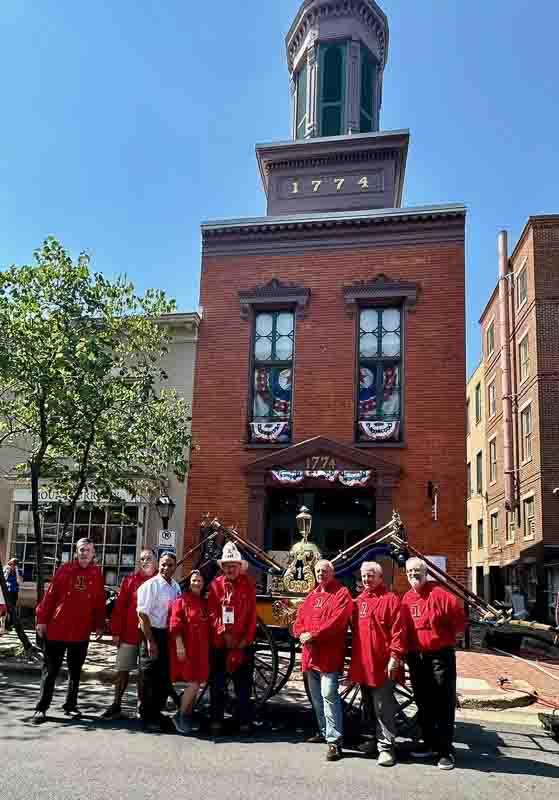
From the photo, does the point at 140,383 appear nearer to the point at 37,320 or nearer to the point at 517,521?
the point at 37,320

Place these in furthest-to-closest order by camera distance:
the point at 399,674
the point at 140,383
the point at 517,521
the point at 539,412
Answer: the point at 517,521 → the point at 539,412 → the point at 140,383 → the point at 399,674

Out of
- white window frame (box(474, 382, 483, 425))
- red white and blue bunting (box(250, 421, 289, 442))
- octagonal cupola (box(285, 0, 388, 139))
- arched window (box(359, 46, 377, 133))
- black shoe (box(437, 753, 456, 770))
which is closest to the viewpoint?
black shoe (box(437, 753, 456, 770))

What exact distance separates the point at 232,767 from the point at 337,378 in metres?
11.6

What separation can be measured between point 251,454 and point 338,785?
11.5 metres

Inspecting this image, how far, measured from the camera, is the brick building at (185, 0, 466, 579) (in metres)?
15.9

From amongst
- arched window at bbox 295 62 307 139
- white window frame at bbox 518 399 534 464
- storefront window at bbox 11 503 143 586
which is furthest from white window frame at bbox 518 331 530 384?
storefront window at bbox 11 503 143 586

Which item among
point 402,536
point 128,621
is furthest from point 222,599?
point 402,536

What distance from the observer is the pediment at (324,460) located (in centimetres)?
1584

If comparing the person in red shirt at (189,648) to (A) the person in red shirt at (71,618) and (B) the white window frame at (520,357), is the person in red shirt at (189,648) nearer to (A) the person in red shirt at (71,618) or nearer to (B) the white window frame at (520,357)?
(A) the person in red shirt at (71,618)

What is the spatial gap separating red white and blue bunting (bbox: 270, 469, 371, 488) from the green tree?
123 inches

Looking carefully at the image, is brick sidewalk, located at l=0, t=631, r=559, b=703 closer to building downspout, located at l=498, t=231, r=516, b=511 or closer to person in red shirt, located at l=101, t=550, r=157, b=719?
person in red shirt, located at l=101, t=550, r=157, b=719

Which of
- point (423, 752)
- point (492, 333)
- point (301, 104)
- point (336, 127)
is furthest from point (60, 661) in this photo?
point (492, 333)

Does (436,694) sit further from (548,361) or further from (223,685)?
(548,361)

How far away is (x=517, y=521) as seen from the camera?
89.5 ft
